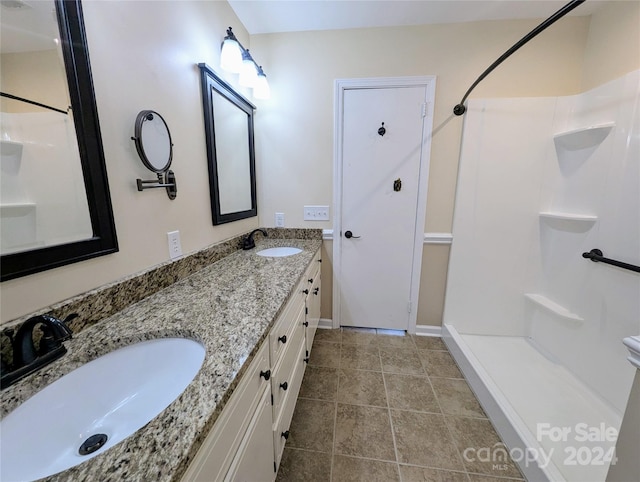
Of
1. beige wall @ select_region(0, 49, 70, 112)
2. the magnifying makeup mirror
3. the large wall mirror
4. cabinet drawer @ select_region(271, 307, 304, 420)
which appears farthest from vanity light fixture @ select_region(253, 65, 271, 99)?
cabinet drawer @ select_region(271, 307, 304, 420)

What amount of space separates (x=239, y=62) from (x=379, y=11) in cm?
106

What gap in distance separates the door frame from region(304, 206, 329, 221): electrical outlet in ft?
0.27

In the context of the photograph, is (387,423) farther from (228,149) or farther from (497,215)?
(228,149)

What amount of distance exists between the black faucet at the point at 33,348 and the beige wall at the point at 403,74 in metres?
1.67

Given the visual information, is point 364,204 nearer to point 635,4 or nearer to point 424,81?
point 424,81

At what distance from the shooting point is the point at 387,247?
2.14 metres

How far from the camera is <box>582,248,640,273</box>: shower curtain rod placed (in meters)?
1.31

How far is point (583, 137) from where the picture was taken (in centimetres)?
162

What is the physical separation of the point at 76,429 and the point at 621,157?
2.66m

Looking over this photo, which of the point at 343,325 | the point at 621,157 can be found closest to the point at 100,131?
the point at 343,325

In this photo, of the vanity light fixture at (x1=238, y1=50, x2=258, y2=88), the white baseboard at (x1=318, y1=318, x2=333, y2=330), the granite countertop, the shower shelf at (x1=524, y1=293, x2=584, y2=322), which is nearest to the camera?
the granite countertop

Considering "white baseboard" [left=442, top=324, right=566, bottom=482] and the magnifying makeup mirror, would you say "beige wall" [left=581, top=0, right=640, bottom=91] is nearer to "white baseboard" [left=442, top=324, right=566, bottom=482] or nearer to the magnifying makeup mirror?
"white baseboard" [left=442, top=324, right=566, bottom=482]

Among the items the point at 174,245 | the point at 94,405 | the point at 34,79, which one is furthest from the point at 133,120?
the point at 94,405

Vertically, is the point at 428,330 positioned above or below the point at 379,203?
below
